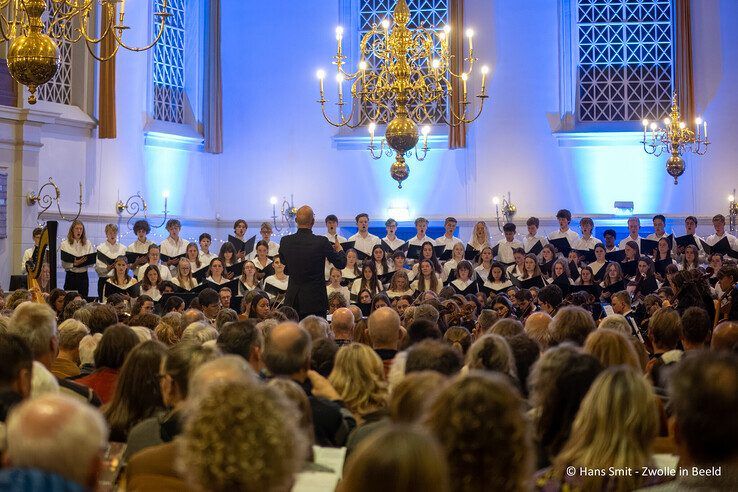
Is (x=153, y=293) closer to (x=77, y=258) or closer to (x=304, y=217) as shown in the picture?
(x=77, y=258)

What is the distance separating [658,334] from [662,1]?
10879mm

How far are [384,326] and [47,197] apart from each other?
874 centimetres

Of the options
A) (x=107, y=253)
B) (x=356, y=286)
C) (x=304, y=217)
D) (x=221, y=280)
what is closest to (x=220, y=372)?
(x=304, y=217)

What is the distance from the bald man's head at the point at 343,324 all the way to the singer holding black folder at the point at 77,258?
5.86 m

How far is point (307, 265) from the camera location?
855 centimetres

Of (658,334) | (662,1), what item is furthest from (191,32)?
(658,334)

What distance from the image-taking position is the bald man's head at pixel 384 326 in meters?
5.65

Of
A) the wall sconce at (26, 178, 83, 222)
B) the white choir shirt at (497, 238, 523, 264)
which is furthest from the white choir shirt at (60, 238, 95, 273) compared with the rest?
the white choir shirt at (497, 238, 523, 264)

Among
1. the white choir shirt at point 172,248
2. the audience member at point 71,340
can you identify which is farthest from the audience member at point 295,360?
the white choir shirt at point 172,248

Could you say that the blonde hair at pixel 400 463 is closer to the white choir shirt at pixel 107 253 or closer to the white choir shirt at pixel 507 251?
the white choir shirt at pixel 107 253

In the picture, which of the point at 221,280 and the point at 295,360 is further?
the point at 221,280

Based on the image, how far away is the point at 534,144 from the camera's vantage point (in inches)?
588

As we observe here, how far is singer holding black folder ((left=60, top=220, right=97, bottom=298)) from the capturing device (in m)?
11.9

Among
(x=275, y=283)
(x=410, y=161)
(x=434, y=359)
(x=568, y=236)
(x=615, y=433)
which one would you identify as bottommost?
(x=615, y=433)
